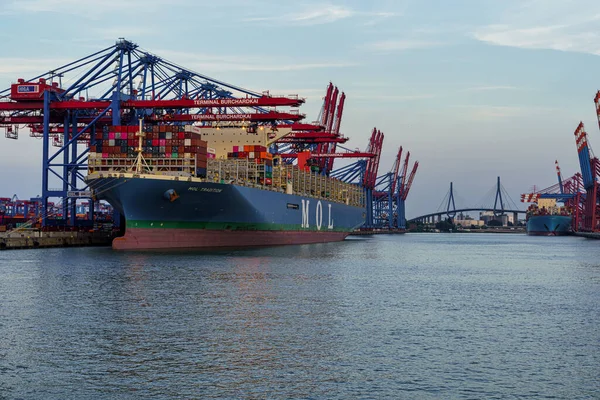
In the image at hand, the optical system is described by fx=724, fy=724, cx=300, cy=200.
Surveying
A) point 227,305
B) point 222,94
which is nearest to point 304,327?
point 227,305

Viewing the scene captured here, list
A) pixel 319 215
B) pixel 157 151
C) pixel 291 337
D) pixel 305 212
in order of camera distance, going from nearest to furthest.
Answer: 1. pixel 291 337
2. pixel 157 151
3. pixel 305 212
4. pixel 319 215

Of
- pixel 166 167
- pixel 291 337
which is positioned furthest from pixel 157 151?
pixel 291 337

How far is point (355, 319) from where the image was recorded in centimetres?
2236

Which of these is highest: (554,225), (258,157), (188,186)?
(258,157)

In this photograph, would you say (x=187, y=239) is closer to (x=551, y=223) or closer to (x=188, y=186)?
(x=188, y=186)

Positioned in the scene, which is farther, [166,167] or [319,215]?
[319,215]

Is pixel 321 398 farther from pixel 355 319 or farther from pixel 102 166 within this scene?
pixel 102 166

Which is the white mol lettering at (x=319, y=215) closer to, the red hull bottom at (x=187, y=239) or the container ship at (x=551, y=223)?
the red hull bottom at (x=187, y=239)

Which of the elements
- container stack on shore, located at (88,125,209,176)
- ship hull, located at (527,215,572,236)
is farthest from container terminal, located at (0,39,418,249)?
ship hull, located at (527,215,572,236)

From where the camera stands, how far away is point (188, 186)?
51125mm

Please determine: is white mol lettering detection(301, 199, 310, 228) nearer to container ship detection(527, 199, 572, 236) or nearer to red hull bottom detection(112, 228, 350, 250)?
red hull bottom detection(112, 228, 350, 250)

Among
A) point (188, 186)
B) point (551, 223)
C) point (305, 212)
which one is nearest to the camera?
point (188, 186)

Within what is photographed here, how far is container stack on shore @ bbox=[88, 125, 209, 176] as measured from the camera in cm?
5441

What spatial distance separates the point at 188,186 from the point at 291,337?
33.0 meters
